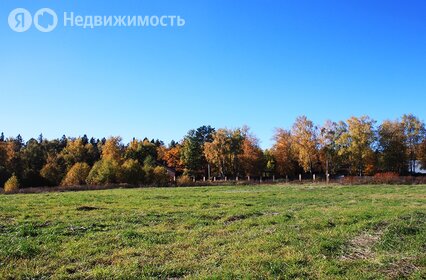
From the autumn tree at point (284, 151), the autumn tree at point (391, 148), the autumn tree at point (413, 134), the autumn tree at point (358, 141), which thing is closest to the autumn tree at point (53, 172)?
the autumn tree at point (284, 151)

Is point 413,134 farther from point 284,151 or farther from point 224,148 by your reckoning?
point 224,148

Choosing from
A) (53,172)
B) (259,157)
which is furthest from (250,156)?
(53,172)

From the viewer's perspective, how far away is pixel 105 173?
73.2 metres

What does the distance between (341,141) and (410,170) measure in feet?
75.4

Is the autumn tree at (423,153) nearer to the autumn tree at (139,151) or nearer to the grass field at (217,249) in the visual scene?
Answer: the autumn tree at (139,151)

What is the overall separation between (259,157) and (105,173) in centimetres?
4377

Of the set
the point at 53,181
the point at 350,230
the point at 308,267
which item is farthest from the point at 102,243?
the point at 53,181

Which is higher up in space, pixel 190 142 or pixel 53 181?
pixel 190 142

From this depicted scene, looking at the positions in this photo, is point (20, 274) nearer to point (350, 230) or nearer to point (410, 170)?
point (350, 230)

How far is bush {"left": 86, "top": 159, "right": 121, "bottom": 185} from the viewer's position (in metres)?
73.2

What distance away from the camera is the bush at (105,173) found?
73.2m

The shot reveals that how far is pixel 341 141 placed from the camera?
8656cm

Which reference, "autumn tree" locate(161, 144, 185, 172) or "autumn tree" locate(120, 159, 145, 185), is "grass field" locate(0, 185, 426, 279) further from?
"autumn tree" locate(161, 144, 185, 172)

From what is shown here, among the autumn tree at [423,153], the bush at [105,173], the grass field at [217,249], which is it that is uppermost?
the autumn tree at [423,153]
